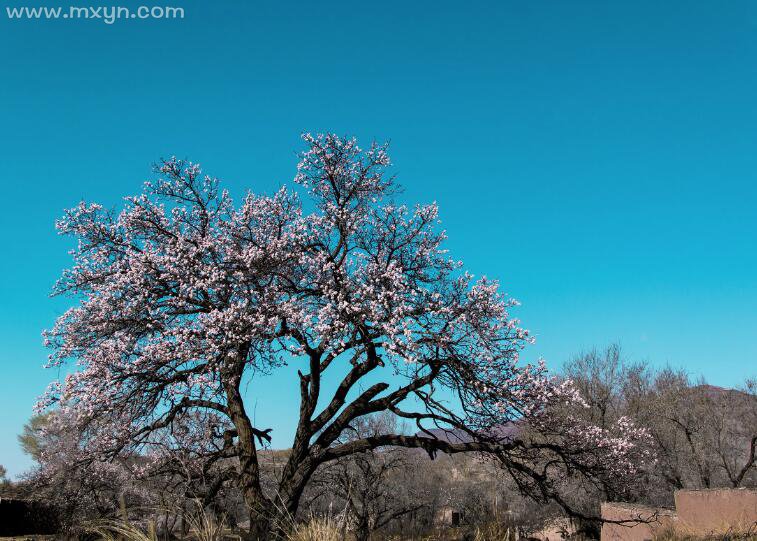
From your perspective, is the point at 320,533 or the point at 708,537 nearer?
the point at 320,533

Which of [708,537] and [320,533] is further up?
[320,533]

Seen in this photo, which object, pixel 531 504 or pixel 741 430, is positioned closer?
pixel 531 504

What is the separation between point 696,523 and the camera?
47.1ft

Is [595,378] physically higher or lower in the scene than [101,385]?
higher

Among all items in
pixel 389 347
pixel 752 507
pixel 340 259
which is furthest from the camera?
pixel 340 259

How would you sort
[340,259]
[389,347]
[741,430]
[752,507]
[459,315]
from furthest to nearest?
[741,430], [340,259], [459,315], [389,347], [752,507]

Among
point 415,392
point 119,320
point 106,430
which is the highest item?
point 119,320

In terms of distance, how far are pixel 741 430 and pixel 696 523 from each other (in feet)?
99.3

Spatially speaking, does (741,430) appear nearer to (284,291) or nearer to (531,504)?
(531,504)

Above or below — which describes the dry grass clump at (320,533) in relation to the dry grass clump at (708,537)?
above

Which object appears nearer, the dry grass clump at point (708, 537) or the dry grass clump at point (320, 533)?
the dry grass clump at point (320, 533)

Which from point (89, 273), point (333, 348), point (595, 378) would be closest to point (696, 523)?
point (333, 348)

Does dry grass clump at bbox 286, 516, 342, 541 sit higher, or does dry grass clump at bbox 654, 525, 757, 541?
dry grass clump at bbox 286, 516, 342, 541

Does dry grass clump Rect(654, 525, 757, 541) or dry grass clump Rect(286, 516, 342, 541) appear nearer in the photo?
dry grass clump Rect(286, 516, 342, 541)
